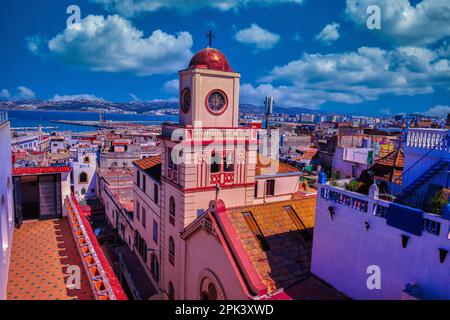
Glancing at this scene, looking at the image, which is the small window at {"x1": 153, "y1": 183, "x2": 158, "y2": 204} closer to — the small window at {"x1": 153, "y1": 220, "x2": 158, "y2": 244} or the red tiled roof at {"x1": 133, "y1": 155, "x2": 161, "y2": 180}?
the red tiled roof at {"x1": 133, "y1": 155, "x2": 161, "y2": 180}

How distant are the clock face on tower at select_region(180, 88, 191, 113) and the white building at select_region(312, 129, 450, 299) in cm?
1230

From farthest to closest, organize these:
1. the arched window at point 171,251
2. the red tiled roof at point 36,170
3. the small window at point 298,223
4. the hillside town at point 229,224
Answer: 1. the arched window at point 171,251
2. the small window at point 298,223
3. the red tiled roof at point 36,170
4. the hillside town at point 229,224

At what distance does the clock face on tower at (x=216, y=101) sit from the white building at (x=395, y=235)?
37.0ft

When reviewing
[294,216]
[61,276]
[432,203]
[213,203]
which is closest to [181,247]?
[213,203]

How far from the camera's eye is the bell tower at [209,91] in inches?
828

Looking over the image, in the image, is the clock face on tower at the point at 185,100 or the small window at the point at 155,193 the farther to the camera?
the small window at the point at 155,193

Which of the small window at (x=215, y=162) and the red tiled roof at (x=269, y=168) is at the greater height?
the small window at (x=215, y=162)

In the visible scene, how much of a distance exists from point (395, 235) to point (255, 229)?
8084 millimetres

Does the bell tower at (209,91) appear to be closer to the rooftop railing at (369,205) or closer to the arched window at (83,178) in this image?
the rooftop railing at (369,205)

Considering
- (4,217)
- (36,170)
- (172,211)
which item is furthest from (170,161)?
(4,217)

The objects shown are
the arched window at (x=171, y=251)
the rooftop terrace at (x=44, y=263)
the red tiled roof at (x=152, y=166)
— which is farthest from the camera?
the red tiled roof at (x=152, y=166)

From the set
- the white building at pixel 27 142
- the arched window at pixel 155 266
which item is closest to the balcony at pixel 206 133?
the arched window at pixel 155 266

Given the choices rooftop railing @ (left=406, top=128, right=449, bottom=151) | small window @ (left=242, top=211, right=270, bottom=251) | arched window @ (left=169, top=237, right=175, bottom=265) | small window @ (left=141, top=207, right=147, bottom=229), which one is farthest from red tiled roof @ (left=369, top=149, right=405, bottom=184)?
small window @ (left=141, top=207, right=147, bottom=229)

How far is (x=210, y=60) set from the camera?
2159 cm
